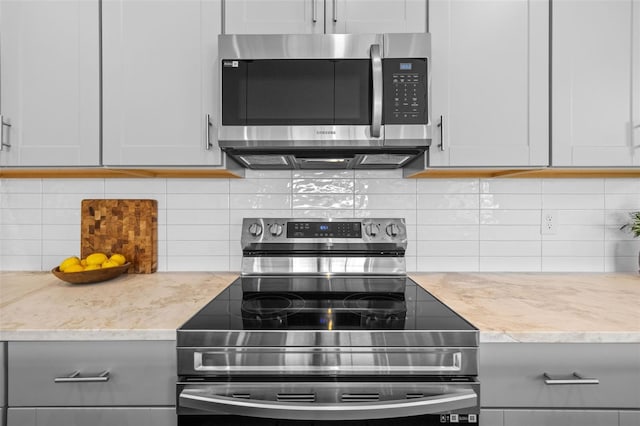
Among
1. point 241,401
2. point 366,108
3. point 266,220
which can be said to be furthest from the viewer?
point 266,220

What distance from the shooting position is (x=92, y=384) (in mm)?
1043

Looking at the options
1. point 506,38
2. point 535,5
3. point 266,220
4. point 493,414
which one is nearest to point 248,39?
point 266,220

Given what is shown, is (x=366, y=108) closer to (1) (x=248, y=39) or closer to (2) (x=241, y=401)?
(1) (x=248, y=39)

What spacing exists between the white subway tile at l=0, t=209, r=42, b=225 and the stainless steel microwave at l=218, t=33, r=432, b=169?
3.80 feet

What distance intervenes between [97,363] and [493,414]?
1114mm

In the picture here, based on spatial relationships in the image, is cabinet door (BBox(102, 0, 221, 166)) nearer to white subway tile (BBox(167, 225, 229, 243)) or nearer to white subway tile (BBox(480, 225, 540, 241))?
white subway tile (BBox(167, 225, 229, 243))

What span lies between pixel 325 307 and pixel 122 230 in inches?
43.8

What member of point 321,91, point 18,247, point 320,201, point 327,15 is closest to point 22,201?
point 18,247

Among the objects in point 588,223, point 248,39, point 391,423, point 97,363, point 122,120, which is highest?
point 248,39

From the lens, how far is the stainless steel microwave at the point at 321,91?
53.6 inches

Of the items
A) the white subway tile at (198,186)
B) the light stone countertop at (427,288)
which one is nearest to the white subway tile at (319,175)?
the white subway tile at (198,186)

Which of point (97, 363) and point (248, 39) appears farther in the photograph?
point (248, 39)

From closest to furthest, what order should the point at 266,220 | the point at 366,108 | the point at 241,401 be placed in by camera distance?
the point at 241,401
the point at 366,108
the point at 266,220

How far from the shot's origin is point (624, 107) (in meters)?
1.44
